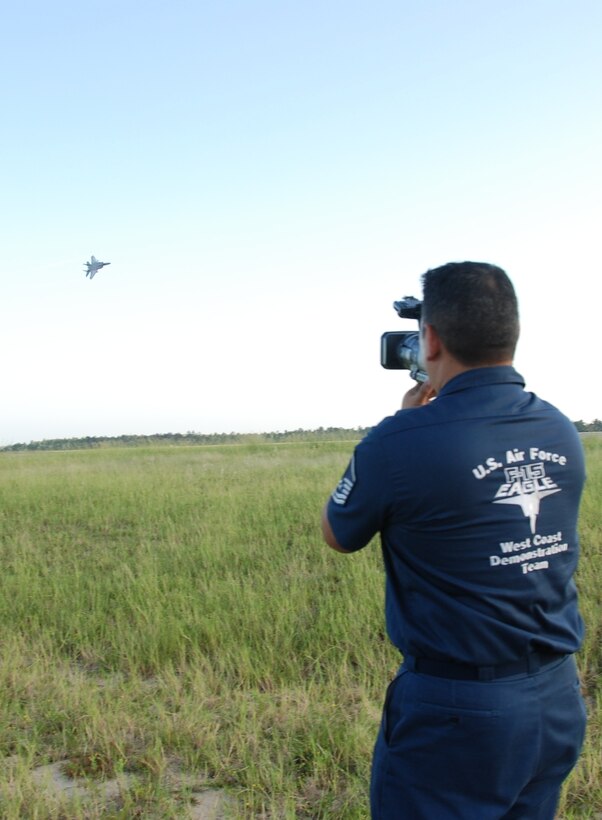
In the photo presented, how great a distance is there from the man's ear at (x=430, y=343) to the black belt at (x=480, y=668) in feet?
2.72

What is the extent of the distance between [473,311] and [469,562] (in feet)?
2.18

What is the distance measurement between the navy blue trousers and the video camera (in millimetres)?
948

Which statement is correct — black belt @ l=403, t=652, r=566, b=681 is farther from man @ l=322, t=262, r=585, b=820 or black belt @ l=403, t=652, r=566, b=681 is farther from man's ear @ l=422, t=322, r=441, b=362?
man's ear @ l=422, t=322, r=441, b=362

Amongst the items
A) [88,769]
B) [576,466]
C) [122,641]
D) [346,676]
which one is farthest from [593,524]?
[576,466]

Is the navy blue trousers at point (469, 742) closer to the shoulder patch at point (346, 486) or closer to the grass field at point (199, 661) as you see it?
the shoulder patch at point (346, 486)

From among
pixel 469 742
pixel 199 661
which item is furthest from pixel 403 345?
pixel 199 661

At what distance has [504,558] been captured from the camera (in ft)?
6.79

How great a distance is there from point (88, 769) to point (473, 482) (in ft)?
10.2

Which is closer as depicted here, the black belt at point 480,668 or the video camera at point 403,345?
the black belt at point 480,668

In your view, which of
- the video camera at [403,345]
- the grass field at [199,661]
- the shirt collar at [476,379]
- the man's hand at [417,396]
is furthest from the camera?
the grass field at [199,661]

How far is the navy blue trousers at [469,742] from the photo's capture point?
202 cm

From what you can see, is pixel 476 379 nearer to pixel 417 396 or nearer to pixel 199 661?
pixel 417 396

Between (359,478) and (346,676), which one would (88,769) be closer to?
(346,676)

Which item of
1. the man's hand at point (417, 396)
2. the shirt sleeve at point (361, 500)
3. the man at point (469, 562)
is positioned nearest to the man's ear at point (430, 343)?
the man at point (469, 562)
